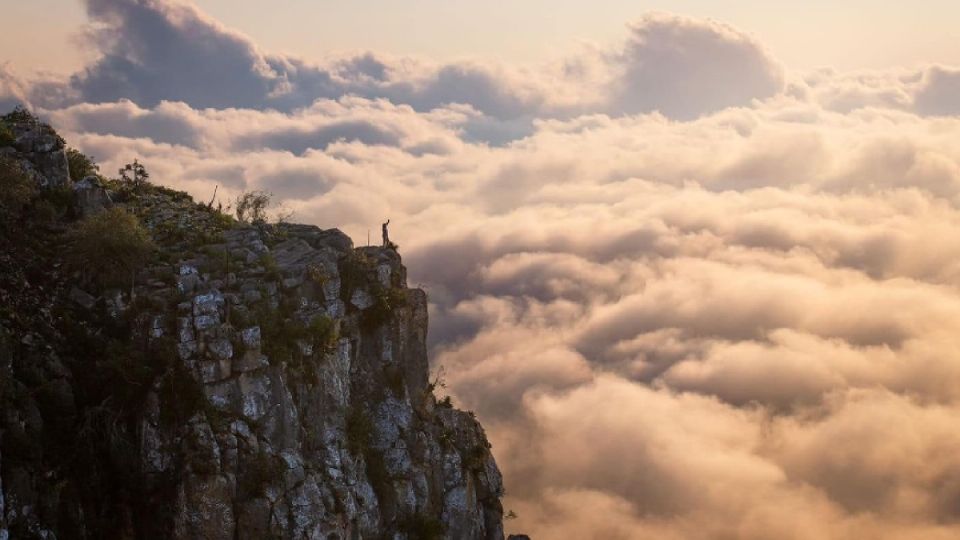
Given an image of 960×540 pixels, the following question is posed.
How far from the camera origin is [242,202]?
76.0 meters

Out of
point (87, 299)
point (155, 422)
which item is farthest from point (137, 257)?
point (155, 422)

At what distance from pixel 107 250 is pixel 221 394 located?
13212 mm

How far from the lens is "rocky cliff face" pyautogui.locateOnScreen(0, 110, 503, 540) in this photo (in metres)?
49.6

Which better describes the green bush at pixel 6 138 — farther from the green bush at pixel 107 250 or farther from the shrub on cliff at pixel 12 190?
the green bush at pixel 107 250

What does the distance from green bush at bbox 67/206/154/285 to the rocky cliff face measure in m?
0.89

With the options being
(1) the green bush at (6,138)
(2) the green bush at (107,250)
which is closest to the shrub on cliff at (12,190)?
(2) the green bush at (107,250)

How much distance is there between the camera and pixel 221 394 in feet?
173

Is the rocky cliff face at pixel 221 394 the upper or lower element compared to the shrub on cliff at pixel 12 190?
lower

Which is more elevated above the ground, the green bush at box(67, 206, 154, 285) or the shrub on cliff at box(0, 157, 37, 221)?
the shrub on cliff at box(0, 157, 37, 221)

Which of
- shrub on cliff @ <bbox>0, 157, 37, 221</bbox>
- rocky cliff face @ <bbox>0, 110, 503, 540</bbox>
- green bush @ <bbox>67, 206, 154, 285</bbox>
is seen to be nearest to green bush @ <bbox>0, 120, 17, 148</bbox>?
rocky cliff face @ <bbox>0, 110, 503, 540</bbox>

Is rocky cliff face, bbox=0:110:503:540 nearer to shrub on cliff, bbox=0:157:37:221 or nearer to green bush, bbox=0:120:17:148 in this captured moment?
green bush, bbox=0:120:17:148

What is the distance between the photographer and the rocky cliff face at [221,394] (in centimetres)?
4959

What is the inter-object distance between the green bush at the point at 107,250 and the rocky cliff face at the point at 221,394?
2.93ft

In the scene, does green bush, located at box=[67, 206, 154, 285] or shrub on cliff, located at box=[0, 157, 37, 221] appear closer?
green bush, located at box=[67, 206, 154, 285]
